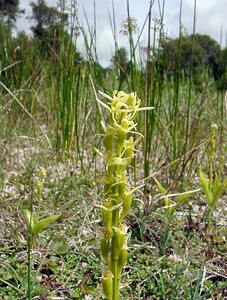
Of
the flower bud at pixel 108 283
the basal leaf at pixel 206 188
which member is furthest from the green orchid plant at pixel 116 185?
the basal leaf at pixel 206 188

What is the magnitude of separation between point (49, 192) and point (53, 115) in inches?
55.0

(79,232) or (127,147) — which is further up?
(127,147)

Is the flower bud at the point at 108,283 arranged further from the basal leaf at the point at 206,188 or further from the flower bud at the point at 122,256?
the basal leaf at the point at 206,188

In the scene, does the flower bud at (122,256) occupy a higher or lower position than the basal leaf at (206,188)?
higher

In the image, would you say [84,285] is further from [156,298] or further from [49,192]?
[49,192]

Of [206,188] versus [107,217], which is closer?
[107,217]

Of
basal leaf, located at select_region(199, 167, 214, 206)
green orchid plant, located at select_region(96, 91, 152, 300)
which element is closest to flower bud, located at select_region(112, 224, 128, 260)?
green orchid plant, located at select_region(96, 91, 152, 300)

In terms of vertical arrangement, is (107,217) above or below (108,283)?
above

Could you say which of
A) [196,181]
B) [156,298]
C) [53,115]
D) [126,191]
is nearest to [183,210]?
[196,181]

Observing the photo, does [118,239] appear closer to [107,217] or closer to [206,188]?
[107,217]

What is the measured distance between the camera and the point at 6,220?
1576mm

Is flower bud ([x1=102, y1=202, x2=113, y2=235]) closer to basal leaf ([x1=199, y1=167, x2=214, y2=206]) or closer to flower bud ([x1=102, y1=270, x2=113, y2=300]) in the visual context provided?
flower bud ([x1=102, y1=270, x2=113, y2=300])

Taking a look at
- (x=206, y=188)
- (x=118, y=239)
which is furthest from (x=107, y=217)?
(x=206, y=188)

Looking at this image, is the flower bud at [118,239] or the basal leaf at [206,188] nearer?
the flower bud at [118,239]
